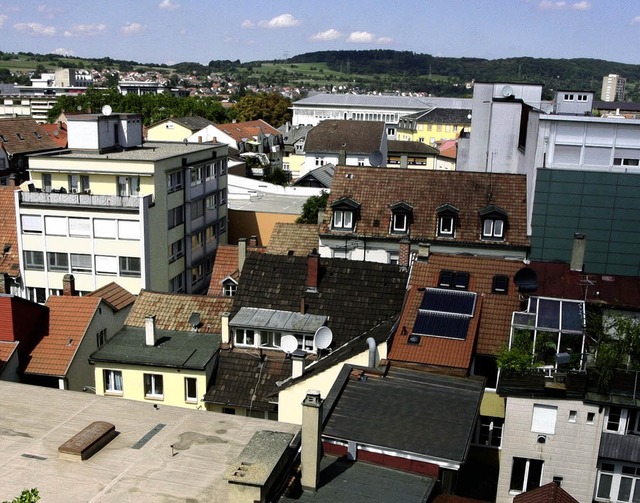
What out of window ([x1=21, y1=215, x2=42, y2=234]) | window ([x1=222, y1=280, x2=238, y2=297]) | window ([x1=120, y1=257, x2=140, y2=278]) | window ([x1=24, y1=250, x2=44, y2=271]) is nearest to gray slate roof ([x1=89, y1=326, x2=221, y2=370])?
window ([x1=222, y1=280, x2=238, y2=297])

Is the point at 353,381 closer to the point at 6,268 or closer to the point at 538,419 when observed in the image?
the point at 538,419

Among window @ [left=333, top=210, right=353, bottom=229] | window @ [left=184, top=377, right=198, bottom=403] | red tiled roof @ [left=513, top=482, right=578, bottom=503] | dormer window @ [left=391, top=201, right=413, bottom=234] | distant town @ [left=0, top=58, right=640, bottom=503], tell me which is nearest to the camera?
distant town @ [left=0, top=58, right=640, bottom=503]

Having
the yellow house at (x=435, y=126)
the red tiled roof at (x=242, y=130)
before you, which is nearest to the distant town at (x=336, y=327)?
the red tiled roof at (x=242, y=130)

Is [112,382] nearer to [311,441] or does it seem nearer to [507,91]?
[311,441]

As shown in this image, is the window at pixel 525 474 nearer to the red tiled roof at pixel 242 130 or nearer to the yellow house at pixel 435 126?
the red tiled roof at pixel 242 130

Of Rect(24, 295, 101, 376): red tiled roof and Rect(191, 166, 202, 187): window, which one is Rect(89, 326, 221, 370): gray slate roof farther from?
Rect(191, 166, 202, 187): window

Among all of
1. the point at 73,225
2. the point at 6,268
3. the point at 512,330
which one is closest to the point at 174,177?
the point at 73,225
